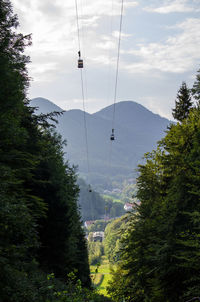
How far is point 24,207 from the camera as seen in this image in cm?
825

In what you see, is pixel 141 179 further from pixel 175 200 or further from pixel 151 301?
pixel 151 301

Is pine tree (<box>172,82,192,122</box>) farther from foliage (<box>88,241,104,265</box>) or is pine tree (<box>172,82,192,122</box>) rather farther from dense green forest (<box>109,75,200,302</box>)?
foliage (<box>88,241,104,265</box>)

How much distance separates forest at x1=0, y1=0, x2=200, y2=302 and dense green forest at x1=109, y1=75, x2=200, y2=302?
4 centimetres

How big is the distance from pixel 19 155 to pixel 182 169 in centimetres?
787

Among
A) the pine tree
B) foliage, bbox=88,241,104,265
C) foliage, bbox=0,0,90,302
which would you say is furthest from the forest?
foliage, bbox=88,241,104,265

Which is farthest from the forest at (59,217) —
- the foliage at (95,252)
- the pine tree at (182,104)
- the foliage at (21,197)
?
the foliage at (95,252)

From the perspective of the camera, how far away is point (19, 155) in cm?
1277

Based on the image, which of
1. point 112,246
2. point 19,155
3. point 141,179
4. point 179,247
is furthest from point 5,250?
point 112,246

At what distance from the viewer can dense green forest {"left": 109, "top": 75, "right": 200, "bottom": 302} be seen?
13.1 meters

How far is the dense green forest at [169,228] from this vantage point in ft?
43.1

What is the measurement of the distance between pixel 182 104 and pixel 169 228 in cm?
1967

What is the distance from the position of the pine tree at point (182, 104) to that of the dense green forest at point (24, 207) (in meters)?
14.4

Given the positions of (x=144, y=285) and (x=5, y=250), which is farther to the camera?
(x=144, y=285)

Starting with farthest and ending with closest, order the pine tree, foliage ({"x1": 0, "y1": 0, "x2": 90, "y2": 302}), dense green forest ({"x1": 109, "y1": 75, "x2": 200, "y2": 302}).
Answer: the pine tree < dense green forest ({"x1": 109, "y1": 75, "x2": 200, "y2": 302}) < foliage ({"x1": 0, "y1": 0, "x2": 90, "y2": 302})
